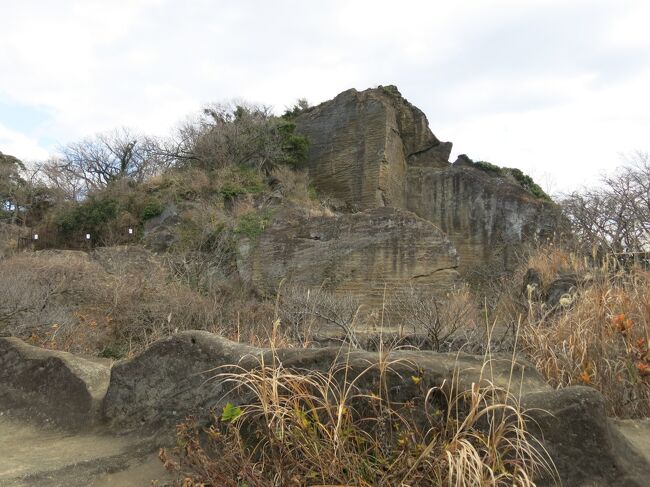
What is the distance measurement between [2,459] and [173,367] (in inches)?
42.5

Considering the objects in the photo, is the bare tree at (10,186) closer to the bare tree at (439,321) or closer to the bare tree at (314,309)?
the bare tree at (314,309)

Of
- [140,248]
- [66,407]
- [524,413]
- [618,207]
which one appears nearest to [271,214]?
[140,248]

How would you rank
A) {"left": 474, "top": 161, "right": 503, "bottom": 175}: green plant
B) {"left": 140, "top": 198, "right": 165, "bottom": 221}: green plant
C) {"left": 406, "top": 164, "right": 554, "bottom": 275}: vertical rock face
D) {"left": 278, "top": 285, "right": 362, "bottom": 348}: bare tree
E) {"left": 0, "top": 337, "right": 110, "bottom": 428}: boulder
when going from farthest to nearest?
{"left": 474, "top": 161, "right": 503, "bottom": 175}: green plant < {"left": 140, "top": 198, "right": 165, "bottom": 221}: green plant < {"left": 406, "top": 164, "right": 554, "bottom": 275}: vertical rock face < {"left": 278, "top": 285, "right": 362, "bottom": 348}: bare tree < {"left": 0, "top": 337, "right": 110, "bottom": 428}: boulder

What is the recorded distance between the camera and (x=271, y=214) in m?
17.7

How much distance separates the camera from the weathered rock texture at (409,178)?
20.6 meters

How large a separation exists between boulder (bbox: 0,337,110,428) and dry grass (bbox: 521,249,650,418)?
3.16 m

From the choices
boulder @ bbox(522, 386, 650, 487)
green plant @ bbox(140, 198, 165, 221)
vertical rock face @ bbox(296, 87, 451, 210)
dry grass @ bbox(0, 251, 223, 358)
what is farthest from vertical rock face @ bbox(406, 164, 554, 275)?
boulder @ bbox(522, 386, 650, 487)

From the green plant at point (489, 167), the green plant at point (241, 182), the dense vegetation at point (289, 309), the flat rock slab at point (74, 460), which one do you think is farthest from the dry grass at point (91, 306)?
the green plant at point (489, 167)

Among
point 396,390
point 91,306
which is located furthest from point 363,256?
point 396,390

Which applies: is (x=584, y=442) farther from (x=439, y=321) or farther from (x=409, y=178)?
(x=409, y=178)

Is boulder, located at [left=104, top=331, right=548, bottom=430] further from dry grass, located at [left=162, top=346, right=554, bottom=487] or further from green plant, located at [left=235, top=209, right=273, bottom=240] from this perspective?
green plant, located at [left=235, top=209, right=273, bottom=240]

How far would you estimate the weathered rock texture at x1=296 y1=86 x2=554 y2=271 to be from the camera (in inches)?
811

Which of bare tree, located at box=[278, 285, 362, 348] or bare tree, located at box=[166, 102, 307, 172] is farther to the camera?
bare tree, located at box=[166, 102, 307, 172]

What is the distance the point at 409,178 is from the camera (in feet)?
77.4
